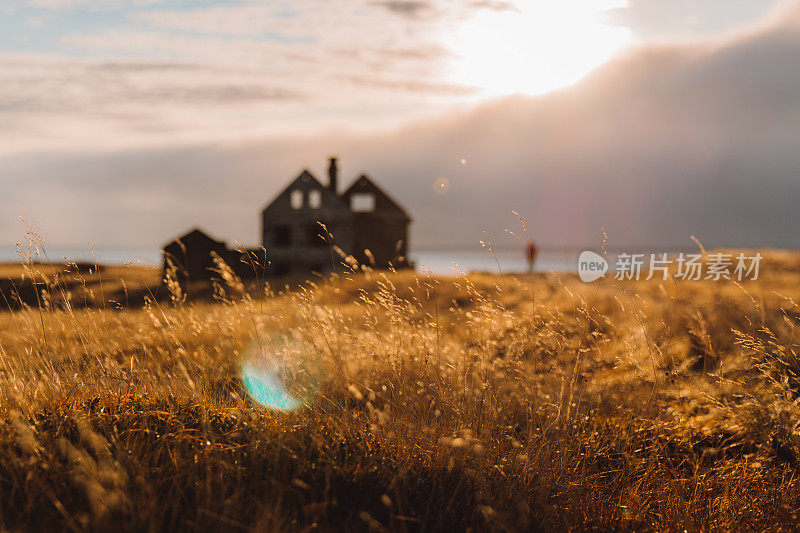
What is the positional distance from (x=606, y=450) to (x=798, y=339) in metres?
5.57

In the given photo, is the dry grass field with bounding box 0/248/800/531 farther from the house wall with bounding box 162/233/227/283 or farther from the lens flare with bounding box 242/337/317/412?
the house wall with bounding box 162/233/227/283

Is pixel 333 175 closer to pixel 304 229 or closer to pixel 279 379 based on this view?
pixel 304 229

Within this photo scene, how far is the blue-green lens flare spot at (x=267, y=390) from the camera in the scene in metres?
4.34

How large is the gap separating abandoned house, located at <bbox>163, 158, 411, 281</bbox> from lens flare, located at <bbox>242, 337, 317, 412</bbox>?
71.5ft

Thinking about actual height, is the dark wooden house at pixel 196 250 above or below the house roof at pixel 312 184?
below

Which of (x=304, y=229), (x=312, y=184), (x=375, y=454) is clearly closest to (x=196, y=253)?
(x=304, y=229)

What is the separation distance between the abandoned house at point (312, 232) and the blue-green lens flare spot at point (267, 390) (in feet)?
72.4

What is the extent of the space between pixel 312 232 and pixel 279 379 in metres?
24.6

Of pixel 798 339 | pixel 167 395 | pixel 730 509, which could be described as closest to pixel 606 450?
pixel 730 509

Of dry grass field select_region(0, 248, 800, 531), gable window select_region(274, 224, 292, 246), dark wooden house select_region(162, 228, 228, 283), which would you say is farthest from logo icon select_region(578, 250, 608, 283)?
dark wooden house select_region(162, 228, 228, 283)

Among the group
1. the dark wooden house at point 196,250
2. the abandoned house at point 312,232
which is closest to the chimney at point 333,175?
the abandoned house at point 312,232

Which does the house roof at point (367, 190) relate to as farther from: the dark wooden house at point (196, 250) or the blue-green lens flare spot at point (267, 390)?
the blue-green lens flare spot at point (267, 390)

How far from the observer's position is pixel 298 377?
211 inches

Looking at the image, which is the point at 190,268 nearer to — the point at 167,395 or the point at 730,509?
the point at 167,395
